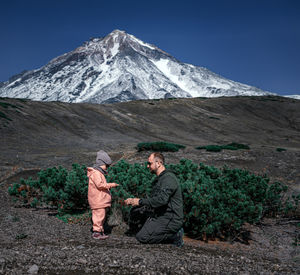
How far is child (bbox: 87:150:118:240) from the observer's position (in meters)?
4.63

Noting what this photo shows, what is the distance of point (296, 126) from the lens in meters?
39.7

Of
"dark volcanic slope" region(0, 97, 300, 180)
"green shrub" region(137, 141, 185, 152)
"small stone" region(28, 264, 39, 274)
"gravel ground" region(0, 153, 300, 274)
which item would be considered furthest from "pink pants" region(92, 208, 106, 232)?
"green shrub" region(137, 141, 185, 152)

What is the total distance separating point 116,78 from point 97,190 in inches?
5141

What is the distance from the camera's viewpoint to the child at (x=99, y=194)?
463 centimetres

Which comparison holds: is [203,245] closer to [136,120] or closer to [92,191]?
[92,191]

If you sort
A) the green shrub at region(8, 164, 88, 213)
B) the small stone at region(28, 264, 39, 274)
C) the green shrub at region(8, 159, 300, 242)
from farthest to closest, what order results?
1. the green shrub at region(8, 164, 88, 213)
2. the green shrub at region(8, 159, 300, 242)
3. the small stone at region(28, 264, 39, 274)

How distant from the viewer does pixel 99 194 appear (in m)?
4.73

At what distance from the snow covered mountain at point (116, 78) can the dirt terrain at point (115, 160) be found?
77.9 metres

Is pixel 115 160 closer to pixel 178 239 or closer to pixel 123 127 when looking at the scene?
pixel 178 239

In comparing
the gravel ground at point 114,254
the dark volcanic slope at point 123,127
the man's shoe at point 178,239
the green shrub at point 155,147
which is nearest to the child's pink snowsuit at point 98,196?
the gravel ground at point 114,254

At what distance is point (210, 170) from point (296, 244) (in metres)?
2.45

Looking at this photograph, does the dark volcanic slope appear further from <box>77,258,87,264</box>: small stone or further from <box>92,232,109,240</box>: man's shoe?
<box>77,258,87,264</box>: small stone

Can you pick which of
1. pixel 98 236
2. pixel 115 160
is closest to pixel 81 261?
pixel 98 236

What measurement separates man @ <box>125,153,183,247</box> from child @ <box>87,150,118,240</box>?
56cm
